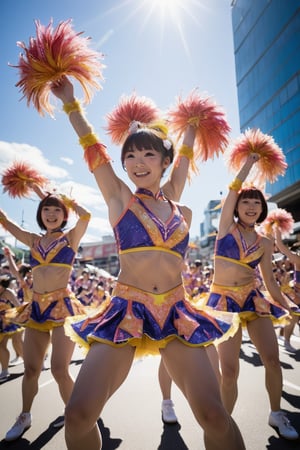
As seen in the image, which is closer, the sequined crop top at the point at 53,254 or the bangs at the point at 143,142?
the bangs at the point at 143,142

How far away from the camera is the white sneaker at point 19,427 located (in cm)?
284

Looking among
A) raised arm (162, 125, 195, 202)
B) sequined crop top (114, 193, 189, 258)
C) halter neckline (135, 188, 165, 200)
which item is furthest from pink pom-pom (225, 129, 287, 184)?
sequined crop top (114, 193, 189, 258)

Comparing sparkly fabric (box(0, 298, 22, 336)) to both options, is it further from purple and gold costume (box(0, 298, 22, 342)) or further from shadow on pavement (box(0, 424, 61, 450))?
shadow on pavement (box(0, 424, 61, 450))

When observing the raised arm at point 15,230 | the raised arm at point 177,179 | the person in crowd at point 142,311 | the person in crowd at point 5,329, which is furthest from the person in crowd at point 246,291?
the person in crowd at point 5,329

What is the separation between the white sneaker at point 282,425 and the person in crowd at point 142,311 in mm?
1455

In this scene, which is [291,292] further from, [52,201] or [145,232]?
[145,232]

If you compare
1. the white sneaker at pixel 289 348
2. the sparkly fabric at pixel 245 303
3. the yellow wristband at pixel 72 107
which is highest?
the yellow wristband at pixel 72 107

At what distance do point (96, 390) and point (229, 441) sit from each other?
69cm

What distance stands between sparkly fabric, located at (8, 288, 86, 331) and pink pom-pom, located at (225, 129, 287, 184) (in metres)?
2.42

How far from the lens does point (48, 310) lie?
3.19 m

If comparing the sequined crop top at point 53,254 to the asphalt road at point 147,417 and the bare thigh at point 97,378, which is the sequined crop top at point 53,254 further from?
the bare thigh at point 97,378


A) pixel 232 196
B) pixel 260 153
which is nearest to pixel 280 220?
pixel 260 153

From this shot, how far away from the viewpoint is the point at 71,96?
2.22 metres

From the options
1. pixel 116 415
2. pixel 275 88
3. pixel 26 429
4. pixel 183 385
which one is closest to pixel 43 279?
pixel 26 429
